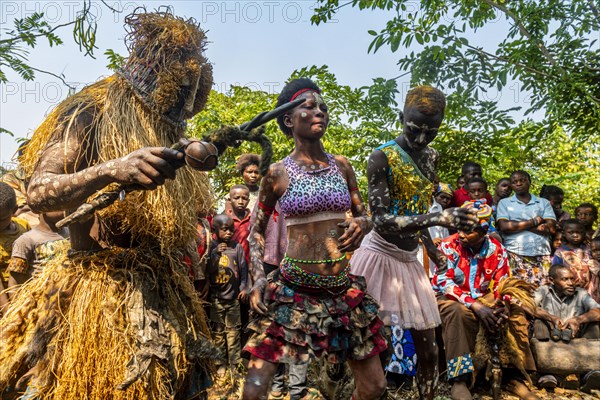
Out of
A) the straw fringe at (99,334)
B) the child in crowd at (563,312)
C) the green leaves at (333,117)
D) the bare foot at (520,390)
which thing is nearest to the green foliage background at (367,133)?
the green leaves at (333,117)

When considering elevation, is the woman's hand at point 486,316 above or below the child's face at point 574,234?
below

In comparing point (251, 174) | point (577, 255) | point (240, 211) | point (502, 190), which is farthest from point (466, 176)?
point (240, 211)

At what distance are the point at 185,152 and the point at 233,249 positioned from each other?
12.5 ft

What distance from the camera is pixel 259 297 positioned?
9.70 feet

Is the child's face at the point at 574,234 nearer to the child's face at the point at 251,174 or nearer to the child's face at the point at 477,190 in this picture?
the child's face at the point at 477,190

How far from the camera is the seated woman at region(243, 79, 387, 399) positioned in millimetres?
2910

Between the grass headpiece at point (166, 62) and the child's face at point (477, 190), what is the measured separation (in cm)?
448

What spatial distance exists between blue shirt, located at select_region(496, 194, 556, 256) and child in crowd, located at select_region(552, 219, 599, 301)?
0.19m

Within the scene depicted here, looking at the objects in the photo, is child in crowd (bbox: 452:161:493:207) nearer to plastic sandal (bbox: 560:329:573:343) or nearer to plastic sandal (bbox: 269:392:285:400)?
plastic sandal (bbox: 560:329:573:343)

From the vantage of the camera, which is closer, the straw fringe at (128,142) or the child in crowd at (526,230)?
the straw fringe at (128,142)

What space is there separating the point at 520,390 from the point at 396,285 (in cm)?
204

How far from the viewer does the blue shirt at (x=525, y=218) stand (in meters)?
6.32

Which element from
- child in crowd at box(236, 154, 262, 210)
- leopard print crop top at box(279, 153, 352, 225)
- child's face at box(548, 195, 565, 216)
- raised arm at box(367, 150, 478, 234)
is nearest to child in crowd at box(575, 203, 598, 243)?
child's face at box(548, 195, 565, 216)

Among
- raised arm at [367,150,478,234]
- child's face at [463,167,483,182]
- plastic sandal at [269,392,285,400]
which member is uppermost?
child's face at [463,167,483,182]
